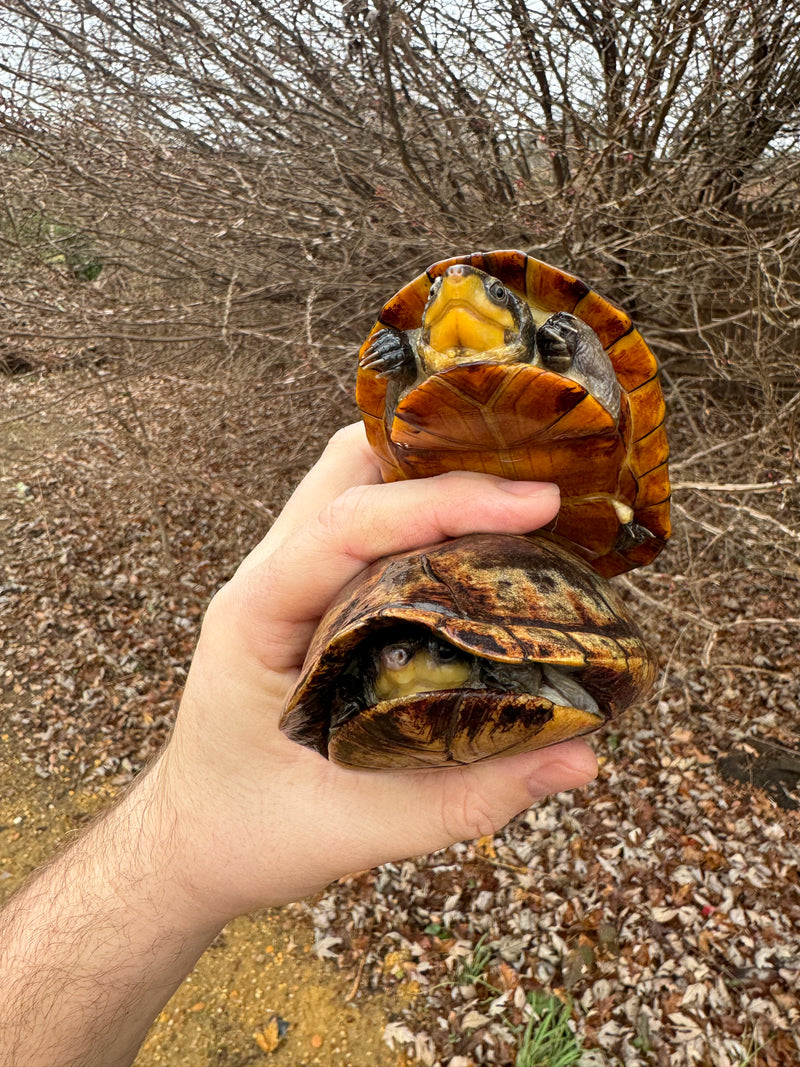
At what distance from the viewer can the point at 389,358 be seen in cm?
166

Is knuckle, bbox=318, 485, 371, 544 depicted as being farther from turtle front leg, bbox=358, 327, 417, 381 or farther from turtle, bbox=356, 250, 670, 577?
turtle front leg, bbox=358, 327, 417, 381

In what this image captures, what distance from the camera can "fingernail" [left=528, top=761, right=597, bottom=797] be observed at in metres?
1.62

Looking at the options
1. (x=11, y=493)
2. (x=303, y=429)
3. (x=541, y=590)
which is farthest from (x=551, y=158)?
(x=11, y=493)

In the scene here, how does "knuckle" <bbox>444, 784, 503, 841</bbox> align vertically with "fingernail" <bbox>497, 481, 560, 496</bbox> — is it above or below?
below

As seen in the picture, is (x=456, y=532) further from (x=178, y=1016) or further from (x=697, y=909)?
(x=178, y=1016)

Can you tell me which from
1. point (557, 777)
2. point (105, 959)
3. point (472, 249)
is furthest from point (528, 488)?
point (472, 249)

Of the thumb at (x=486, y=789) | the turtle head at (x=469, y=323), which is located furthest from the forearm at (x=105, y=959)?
the turtle head at (x=469, y=323)

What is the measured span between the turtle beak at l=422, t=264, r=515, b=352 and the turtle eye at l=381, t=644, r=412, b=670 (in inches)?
25.0

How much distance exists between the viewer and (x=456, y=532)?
Result: 5.40 feet

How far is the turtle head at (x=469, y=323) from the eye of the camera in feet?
4.89

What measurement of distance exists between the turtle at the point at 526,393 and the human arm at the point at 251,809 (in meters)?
0.11

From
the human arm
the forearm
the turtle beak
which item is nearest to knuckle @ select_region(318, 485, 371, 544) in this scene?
the human arm

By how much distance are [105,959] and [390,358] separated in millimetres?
1593

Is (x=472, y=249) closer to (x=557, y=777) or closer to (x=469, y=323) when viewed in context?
(x=469, y=323)
